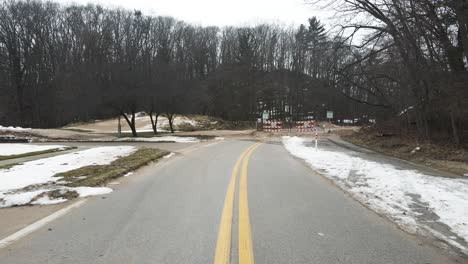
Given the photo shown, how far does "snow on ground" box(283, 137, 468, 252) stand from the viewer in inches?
218

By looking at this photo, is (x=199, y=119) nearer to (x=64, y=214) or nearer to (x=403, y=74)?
(x=403, y=74)

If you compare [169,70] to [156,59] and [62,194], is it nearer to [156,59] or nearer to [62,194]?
[156,59]

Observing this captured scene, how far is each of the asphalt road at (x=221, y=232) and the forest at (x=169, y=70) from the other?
62.5 ft

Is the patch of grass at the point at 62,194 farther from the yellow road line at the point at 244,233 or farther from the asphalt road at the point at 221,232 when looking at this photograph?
the yellow road line at the point at 244,233

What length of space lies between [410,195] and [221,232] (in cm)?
462

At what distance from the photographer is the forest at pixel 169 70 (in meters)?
36.2

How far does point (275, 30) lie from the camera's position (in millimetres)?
74812

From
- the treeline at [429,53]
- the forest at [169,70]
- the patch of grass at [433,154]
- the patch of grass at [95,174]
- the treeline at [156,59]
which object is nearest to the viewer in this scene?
the patch of grass at [95,174]

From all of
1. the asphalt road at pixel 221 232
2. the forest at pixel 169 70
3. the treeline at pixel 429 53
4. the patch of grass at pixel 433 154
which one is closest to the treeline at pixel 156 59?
the forest at pixel 169 70

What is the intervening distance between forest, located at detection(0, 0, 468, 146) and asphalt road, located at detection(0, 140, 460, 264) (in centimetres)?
1905

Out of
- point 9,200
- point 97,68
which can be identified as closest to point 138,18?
point 97,68

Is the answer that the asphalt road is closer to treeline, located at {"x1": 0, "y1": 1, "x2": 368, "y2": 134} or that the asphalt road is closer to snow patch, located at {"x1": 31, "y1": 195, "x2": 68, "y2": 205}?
snow patch, located at {"x1": 31, "y1": 195, "x2": 68, "y2": 205}

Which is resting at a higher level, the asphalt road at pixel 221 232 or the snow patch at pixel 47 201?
the snow patch at pixel 47 201

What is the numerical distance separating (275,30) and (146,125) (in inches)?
1398
